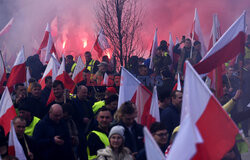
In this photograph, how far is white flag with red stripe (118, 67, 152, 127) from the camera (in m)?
7.77

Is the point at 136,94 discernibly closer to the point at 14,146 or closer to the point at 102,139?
the point at 102,139

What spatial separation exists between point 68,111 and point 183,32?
17321 mm

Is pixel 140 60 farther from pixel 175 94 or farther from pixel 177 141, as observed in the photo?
pixel 177 141

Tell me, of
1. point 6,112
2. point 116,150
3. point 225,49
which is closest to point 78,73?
point 6,112

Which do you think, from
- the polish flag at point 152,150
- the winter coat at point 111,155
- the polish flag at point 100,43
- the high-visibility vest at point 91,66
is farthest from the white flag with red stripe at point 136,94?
the polish flag at point 100,43

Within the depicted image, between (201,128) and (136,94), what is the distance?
335 cm

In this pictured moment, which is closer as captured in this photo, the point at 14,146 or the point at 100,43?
the point at 14,146

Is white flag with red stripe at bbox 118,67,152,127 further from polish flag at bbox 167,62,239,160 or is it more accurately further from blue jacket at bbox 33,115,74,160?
polish flag at bbox 167,62,239,160

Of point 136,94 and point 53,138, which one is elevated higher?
point 136,94

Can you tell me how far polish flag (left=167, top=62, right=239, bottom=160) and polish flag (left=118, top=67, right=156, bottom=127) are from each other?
2862 mm

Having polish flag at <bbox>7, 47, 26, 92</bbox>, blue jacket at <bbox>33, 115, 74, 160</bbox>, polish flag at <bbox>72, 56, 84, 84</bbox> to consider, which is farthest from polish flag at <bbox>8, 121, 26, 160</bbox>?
polish flag at <bbox>72, 56, 84, 84</bbox>

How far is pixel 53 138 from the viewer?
672cm

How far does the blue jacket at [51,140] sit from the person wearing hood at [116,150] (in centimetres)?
104

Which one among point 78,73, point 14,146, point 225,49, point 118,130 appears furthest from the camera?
point 78,73
